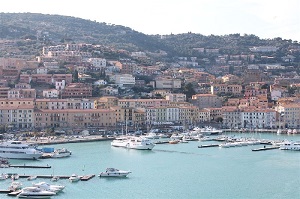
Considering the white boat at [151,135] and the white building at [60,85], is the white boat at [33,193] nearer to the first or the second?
the white boat at [151,135]

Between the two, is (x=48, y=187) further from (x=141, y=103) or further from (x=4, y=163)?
(x=141, y=103)

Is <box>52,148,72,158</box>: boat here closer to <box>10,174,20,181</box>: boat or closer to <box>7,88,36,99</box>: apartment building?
<box>10,174,20,181</box>: boat

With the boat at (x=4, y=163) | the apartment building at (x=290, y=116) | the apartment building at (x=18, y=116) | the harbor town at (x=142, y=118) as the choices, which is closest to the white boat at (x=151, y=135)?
the harbor town at (x=142, y=118)

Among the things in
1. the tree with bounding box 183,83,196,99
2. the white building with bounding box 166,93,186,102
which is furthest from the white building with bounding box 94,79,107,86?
the tree with bounding box 183,83,196,99

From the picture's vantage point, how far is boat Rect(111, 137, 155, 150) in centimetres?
3531

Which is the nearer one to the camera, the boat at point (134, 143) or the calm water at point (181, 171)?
the calm water at point (181, 171)

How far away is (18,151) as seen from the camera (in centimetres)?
3034

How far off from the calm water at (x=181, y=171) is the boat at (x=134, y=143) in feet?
1.83

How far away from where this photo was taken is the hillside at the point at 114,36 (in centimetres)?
8412

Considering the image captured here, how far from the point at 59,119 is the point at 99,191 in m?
21.5

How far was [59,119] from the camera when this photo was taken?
144ft

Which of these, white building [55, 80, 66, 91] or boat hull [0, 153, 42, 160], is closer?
boat hull [0, 153, 42, 160]

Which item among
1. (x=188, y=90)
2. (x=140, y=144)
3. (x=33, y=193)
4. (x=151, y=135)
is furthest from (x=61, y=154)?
(x=188, y=90)

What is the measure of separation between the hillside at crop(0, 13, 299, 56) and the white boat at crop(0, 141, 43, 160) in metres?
49.0
